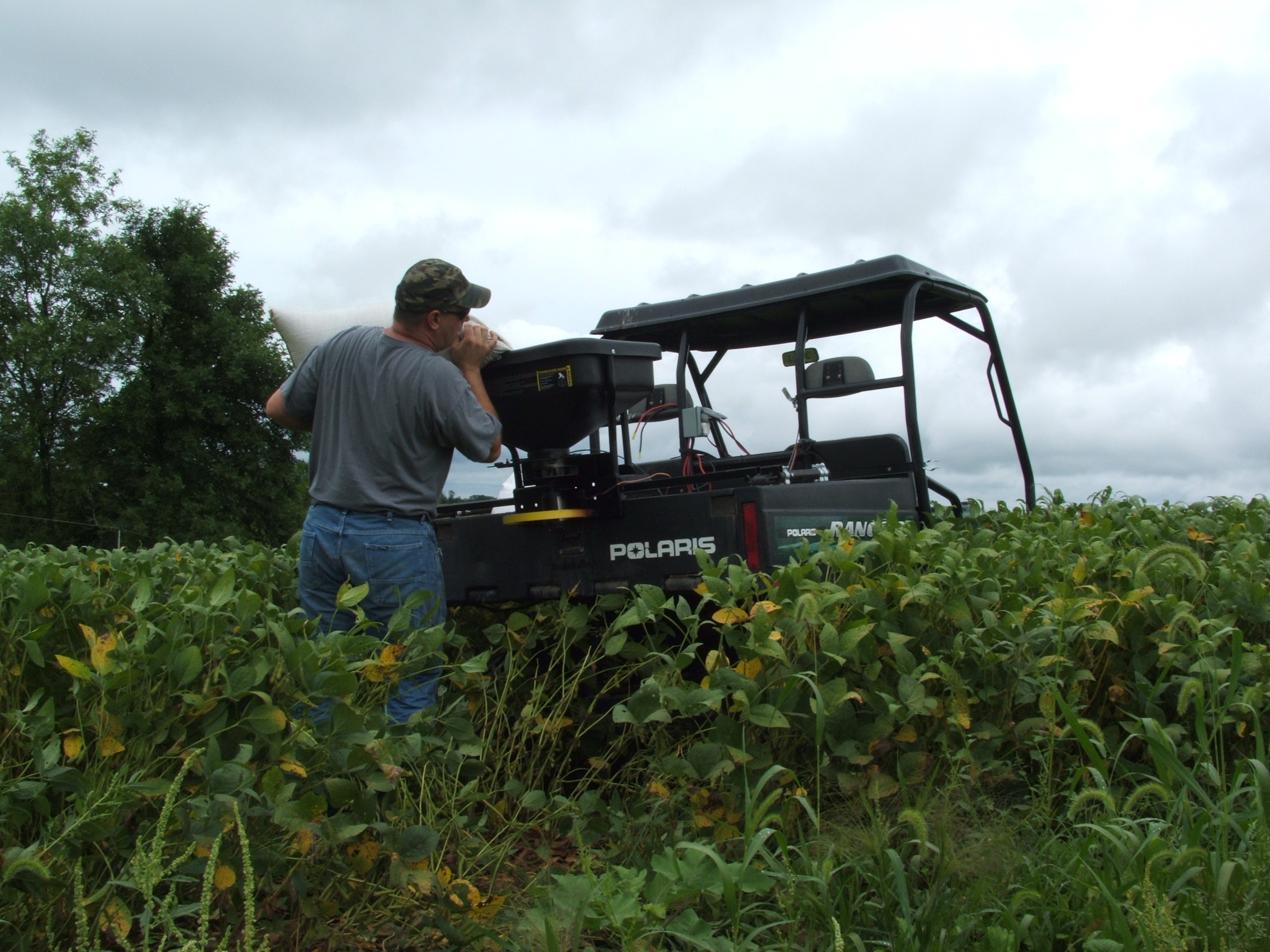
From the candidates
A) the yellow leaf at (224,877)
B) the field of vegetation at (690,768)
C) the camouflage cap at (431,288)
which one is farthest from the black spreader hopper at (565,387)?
the yellow leaf at (224,877)

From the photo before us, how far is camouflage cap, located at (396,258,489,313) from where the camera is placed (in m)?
4.40

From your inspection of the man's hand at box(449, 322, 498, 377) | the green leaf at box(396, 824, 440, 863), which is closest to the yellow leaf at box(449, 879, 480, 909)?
the green leaf at box(396, 824, 440, 863)

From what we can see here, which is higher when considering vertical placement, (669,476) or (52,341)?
Answer: (52,341)

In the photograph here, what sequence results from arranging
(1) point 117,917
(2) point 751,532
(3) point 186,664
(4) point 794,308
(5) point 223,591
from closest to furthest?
(1) point 117,917, (3) point 186,664, (5) point 223,591, (2) point 751,532, (4) point 794,308

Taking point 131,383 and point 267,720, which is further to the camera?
point 131,383

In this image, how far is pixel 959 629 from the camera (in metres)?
3.75

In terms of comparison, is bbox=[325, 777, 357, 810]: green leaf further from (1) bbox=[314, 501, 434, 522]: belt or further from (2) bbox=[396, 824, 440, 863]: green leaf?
(1) bbox=[314, 501, 434, 522]: belt

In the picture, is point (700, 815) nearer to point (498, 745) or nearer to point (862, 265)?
point (498, 745)

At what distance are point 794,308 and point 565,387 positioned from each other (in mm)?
2627

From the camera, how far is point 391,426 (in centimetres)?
439

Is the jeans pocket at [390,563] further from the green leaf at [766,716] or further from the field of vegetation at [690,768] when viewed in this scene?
the green leaf at [766,716]

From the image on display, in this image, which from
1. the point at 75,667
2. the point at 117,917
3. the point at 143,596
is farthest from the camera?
the point at 143,596

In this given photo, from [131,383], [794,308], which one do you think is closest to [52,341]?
[131,383]

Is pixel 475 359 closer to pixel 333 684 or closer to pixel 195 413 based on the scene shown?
pixel 333 684
